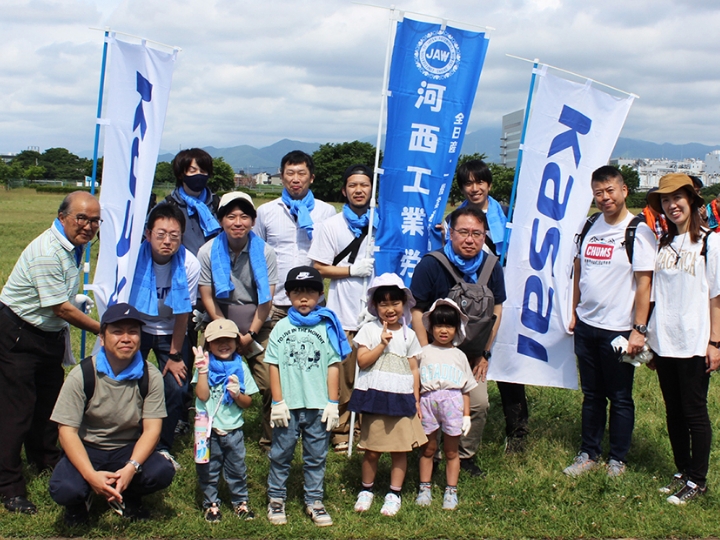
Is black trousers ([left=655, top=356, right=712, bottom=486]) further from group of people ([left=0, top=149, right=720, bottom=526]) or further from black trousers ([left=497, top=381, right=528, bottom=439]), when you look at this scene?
black trousers ([left=497, top=381, right=528, bottom=439])

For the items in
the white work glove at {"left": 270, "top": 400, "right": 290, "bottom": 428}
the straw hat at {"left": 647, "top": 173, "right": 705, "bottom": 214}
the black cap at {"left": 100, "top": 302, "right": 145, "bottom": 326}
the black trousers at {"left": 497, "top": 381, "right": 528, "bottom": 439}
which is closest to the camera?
the black cap at {"left": 100, "top": 302, "right": 145, "bottom": 326}

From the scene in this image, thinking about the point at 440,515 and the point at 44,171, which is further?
the point at 44,171

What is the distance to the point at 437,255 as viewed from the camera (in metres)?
5.00

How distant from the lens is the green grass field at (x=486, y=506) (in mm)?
4324

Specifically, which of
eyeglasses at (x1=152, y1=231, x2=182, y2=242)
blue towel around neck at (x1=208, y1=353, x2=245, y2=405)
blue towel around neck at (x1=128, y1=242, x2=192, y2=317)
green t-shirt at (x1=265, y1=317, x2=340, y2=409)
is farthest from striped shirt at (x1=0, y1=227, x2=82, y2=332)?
green t-shirt at (x1=265, y1=317, x2=340, y2=409)

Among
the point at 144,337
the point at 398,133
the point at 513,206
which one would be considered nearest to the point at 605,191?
the point at 513,206

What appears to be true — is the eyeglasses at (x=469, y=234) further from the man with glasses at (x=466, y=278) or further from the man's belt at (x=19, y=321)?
the man's belt at (x=19, y=321)

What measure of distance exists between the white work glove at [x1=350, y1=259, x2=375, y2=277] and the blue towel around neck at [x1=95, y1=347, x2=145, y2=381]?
1.90 metres

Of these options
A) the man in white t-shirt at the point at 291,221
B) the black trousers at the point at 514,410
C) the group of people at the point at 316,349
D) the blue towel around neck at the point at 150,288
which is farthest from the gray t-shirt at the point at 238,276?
the black trousers at the point at 514,410

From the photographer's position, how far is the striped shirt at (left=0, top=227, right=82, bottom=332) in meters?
4.39

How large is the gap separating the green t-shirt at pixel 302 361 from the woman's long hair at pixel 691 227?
8.64 ft

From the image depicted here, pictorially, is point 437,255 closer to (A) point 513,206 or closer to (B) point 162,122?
(A) point 513,206

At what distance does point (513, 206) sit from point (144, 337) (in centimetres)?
333

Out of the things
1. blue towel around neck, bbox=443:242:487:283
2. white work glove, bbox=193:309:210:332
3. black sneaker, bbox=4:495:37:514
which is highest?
blue towel around neck, bbox=443:242:487:283
